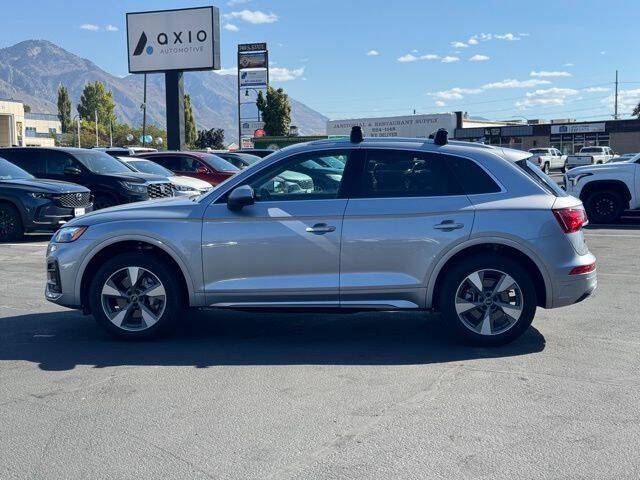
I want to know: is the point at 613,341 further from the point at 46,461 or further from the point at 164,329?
the point at 46,461

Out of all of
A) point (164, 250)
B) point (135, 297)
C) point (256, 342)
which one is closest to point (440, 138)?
point (256, 342)

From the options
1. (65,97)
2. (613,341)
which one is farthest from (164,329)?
(65,97)

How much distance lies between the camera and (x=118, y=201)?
15305 mm

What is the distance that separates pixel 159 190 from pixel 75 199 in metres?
2.42

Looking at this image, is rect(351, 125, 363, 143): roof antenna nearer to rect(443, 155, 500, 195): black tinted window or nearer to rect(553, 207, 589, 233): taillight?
rect(443, 155, 500, 195): black tinted window

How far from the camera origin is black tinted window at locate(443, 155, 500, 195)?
20.1ft

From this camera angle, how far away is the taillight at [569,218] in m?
6.04

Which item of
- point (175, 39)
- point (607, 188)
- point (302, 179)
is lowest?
point (607, 188)

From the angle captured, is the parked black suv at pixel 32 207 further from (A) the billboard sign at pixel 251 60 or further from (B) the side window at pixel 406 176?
(A) the billboard sign at pixel 251 60

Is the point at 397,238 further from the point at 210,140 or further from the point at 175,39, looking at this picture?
the point at 210,140

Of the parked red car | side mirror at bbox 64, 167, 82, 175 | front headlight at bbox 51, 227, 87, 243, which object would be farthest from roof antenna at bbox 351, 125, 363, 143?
the parked red car

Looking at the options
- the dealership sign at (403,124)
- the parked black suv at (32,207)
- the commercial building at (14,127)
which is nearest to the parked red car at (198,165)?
the parked black suv at (32,207)

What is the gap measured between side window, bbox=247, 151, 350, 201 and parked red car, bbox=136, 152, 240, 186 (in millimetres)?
12104

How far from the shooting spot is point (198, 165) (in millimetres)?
18828
